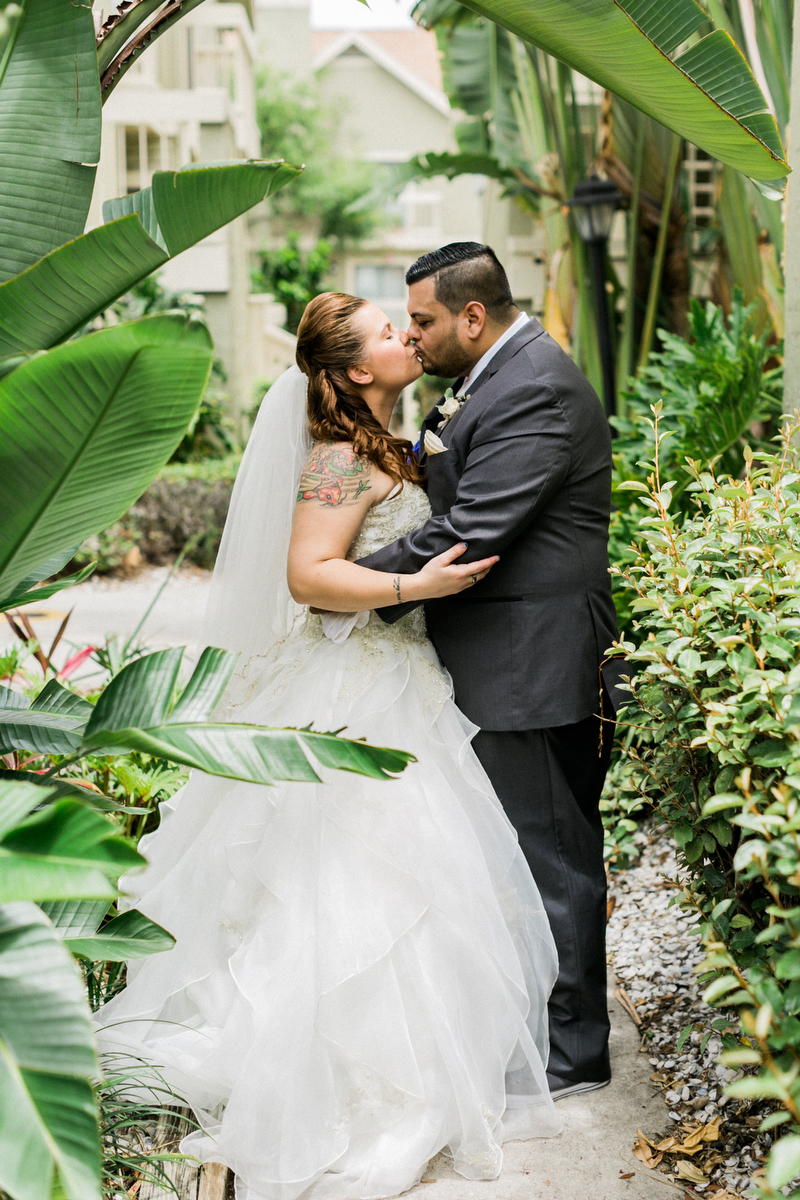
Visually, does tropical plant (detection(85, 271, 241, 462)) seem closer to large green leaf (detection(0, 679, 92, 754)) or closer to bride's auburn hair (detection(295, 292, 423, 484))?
bride's auburn hair (detection(295, 292, 423, 484))

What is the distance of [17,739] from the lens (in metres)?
2.05

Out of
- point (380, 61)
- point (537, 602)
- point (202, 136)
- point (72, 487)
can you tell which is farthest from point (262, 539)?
point (380, 61)

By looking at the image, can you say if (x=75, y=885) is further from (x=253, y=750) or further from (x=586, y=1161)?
(x=586, y=1161)

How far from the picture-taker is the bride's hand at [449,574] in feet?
8.13

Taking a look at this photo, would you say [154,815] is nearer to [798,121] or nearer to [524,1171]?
[524,1171]

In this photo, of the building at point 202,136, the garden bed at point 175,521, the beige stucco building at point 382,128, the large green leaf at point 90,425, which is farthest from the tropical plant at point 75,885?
the beige stucco building at point 382,128

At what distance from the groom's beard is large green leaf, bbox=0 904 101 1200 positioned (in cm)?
203

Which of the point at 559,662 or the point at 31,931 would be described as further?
the point at 559,662

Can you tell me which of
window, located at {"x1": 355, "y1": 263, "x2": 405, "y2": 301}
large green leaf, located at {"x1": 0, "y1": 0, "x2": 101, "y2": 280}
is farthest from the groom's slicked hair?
window, located at {"x1": 355, "y1": 263, "x2": 405, "y2": 301}

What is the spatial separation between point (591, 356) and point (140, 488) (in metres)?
5.97

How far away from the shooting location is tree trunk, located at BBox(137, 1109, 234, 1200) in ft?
7.02

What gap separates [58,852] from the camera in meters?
1.27

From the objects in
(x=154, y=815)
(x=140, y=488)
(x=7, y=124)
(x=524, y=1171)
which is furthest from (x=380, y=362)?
(x=524, y=1171)

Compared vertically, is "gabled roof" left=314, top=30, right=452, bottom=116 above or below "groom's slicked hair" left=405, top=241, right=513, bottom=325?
above
